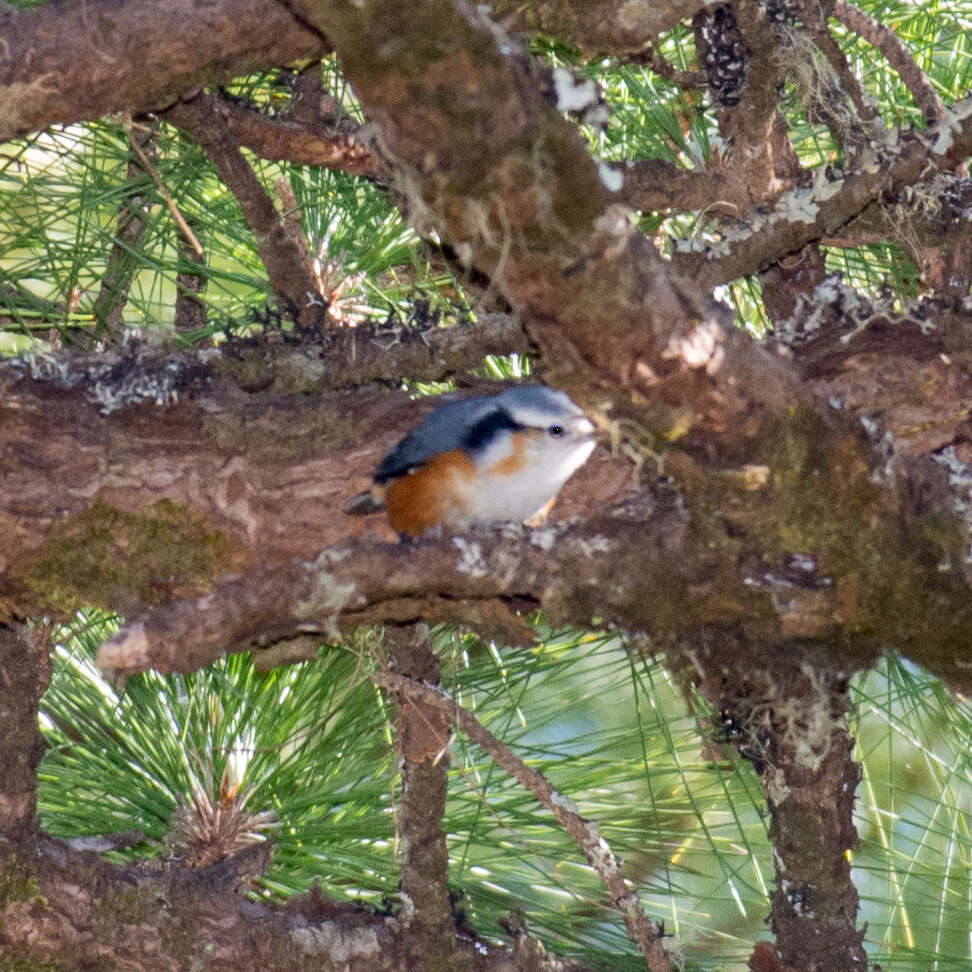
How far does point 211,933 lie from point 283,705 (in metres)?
0.40

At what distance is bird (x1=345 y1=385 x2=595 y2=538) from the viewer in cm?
161

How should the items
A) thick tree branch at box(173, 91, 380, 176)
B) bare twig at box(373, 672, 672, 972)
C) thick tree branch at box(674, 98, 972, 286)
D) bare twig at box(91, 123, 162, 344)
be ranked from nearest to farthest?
bare twig at box(373, 672, 672, 972) < thick tree branch at box(674, 98, 972, 286) < thick tree branch at box(173, 91, 380, 176) < bare twig at box(91, 123, 162, 344)

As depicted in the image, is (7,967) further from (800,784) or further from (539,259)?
(539,259)

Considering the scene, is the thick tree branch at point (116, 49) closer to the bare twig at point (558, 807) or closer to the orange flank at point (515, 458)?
the orange flank at point (515, 458)

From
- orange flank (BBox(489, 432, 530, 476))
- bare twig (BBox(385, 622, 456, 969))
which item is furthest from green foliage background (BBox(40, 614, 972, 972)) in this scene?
orange flank (BBox(489, 432, 530, 476))

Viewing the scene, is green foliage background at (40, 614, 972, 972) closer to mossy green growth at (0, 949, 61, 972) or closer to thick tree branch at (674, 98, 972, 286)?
mossy green growth at (0, 949, 61, 972)

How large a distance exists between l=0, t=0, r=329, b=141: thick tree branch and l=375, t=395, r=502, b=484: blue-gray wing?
1.85 ft

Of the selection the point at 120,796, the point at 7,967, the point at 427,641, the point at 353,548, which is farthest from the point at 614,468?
the point at 7,967

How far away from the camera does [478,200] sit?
967 millimetres

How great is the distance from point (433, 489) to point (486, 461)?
0.08 metres

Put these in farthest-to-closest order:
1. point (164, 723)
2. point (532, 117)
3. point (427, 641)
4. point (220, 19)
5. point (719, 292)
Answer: point (719, 292), point (164, 723), point (427, 641), point (220, 19), point (532, 117)

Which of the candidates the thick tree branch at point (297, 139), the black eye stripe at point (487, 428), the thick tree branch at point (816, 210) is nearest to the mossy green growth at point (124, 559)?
Result: the black eye stripe at point (487, 428)

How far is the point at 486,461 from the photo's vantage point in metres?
1.65

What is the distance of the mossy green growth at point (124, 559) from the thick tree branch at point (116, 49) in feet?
1.83
